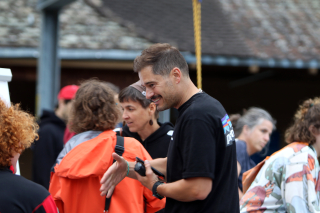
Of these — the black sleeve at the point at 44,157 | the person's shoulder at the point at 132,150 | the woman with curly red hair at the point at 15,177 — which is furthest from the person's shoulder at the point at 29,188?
the black sleeve at the point at 44,157

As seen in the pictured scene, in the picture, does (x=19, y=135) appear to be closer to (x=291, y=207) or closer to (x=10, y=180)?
(x=10, y=180)

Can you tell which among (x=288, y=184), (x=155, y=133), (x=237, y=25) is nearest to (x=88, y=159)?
(x=155, y=133)

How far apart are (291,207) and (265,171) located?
14.9 inches

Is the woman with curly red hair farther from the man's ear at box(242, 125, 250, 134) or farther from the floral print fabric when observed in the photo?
the man's ear at box(242, 125, 250, 134)

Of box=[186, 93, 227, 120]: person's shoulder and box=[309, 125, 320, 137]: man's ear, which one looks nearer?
box=[186, 93, 227, 120]: person's shoulder

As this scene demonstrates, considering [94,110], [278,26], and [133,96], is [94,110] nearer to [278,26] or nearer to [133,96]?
[133,96]

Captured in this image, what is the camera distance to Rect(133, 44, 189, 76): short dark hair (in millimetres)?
2043

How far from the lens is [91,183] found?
2377 mm

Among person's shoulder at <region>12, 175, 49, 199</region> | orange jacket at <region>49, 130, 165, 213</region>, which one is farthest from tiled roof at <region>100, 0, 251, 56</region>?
person's shoulder at <region>12, 175, 49, 199</region>

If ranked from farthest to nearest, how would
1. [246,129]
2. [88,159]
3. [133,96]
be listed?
1. [246,129]
2. [133,96]
3. [88,159]

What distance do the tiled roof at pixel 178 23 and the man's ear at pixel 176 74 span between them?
207 inches

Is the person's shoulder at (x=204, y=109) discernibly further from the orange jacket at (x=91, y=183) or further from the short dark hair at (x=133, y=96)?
the short dark hair at (x=133, y=96)

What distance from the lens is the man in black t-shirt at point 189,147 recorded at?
6.08 ft

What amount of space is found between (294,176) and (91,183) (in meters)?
1.41
